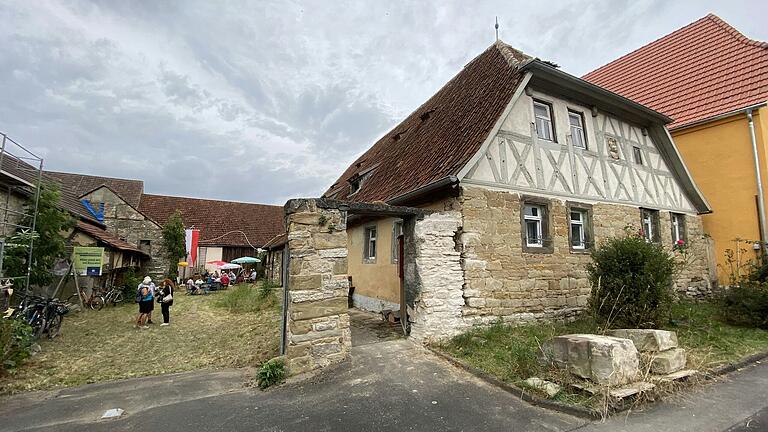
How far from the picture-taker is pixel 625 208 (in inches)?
374

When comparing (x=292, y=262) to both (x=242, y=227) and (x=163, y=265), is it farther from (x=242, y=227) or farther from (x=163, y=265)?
(x=242, y=227)

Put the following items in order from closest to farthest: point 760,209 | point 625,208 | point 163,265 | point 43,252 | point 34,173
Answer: point 43,252, point 625,208, point 760,209, point 34,173, point 163,265

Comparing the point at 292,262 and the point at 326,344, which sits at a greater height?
the point at 292,262

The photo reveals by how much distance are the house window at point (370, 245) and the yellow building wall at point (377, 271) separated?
5.4 inches

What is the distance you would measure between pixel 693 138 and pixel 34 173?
72.1 feet

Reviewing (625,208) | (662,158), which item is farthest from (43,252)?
(662,158)

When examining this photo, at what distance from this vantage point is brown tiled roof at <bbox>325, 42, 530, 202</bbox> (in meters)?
7.48

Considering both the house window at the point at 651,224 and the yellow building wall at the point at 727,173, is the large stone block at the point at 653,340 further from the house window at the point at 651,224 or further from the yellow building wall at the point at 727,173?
the yellow building wall at the point at 727,173

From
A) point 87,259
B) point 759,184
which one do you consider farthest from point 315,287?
point 759,184

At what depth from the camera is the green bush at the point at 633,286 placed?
256 inches

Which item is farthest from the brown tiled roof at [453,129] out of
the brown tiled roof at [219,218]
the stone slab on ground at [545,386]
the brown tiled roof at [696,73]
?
the brown tiled roof at [219,218]

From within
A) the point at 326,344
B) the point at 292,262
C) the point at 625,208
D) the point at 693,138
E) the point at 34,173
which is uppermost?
the point at 693,138

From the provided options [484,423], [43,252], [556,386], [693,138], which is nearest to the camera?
[484,423]

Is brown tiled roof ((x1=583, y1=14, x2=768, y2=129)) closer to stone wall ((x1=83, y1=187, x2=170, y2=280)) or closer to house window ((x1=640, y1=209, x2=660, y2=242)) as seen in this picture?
house window ((x1=640, y1=209, x2=660, y2=242))
